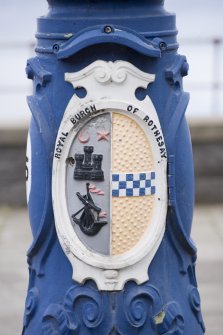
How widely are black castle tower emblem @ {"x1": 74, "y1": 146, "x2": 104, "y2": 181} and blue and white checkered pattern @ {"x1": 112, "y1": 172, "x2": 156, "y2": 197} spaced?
0.07 metres

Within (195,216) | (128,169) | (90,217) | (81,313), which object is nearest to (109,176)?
(128,169)

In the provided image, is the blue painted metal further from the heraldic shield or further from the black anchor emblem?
the black anchor emblem

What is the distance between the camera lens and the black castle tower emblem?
565 cm

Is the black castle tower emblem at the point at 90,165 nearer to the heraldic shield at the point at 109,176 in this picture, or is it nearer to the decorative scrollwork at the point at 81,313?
the heraldic shield at the point at 109,176

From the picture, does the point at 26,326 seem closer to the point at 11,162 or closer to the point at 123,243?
the point at 123,243

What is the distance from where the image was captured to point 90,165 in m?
5.66

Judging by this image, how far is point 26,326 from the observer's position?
6047 mm

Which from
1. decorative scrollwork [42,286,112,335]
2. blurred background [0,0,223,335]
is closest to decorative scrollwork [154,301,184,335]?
decorative scrollwork [42,286,112,335]

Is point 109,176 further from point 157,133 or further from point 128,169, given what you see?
point 157,133

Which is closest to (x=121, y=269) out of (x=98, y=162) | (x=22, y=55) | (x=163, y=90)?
(x=98, y=162)

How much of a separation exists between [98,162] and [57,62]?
51 centimetres

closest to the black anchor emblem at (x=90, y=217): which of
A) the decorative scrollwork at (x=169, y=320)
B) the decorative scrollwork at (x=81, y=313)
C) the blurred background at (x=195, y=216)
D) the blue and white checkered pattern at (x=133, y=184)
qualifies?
the blue and white checkered pattern at (x=133, y=184)

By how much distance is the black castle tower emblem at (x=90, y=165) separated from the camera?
5652mm

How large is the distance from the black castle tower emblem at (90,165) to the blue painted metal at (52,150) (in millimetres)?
171
